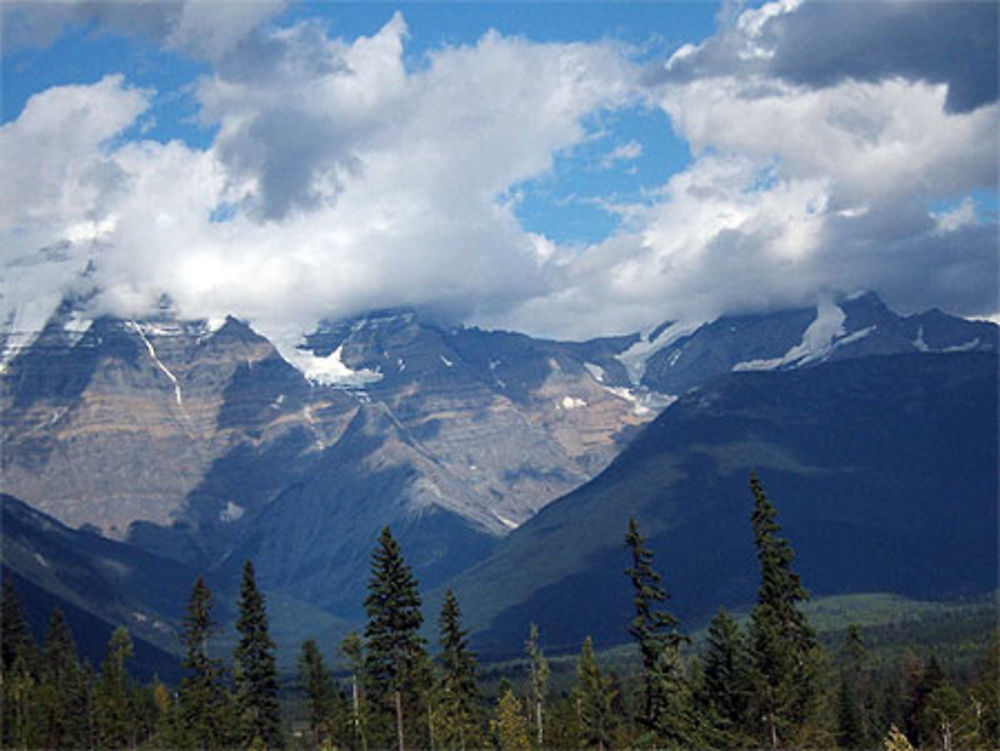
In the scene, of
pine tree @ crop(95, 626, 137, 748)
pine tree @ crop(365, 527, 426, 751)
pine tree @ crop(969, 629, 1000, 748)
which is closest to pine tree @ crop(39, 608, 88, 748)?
pine tree @ crop(95, 626, 137, 748)

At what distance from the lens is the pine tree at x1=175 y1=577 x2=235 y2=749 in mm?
109000

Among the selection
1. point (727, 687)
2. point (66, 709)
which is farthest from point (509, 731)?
point (66, 709)

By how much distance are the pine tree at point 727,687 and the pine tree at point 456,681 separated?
25.3 metres

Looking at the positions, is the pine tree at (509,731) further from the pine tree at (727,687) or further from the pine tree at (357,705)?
the pine tree at (727,687)

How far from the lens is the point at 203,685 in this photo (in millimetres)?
112625

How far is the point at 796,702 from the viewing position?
284ft

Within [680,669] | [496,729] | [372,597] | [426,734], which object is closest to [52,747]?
[426,734]

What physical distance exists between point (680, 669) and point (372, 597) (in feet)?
71.1

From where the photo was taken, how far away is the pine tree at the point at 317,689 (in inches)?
5930

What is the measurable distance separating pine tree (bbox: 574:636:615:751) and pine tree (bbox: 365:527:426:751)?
21.7 meters

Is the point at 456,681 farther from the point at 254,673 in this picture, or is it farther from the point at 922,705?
the point at 922,705

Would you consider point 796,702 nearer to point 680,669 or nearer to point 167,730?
point 680,669

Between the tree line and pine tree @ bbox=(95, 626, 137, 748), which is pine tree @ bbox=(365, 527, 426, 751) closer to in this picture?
the tree line

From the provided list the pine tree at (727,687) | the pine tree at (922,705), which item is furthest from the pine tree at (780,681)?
the pine tree at (922,705)
